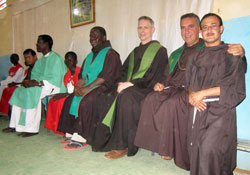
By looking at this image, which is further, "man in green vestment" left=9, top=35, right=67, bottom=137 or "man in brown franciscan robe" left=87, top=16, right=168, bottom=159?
"man in green vestment" left=9, top=35, right=67, bottom=137

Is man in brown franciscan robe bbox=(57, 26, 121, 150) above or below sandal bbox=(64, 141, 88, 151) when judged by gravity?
above

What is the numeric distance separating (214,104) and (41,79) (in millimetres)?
3062

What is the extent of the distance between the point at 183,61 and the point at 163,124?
0.82 m

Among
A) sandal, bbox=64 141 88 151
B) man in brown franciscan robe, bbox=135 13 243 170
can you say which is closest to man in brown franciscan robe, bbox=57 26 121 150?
sandal, bbox=64 141 88 151

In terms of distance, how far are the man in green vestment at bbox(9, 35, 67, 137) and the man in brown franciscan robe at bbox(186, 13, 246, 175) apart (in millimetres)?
2640

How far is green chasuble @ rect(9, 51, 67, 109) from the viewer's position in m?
3.78

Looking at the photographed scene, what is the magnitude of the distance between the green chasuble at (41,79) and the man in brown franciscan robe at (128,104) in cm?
136

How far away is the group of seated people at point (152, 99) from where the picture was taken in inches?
73.7

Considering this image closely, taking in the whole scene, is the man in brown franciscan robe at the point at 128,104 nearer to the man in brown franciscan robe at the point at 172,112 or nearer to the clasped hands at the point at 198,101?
the man in brown franciscan robe at the point at 172,112

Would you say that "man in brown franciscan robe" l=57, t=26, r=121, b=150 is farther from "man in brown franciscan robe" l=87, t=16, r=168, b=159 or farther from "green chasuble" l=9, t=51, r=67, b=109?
"green chasuble" l=9, t=51, r=67, b=109

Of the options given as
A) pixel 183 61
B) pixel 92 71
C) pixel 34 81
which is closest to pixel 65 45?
pixel 34 81

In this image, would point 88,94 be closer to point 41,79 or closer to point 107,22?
point 41,79

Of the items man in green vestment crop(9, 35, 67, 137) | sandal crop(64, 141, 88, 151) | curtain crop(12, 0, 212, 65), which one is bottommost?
sandal crop(64, 141, 88, 151)

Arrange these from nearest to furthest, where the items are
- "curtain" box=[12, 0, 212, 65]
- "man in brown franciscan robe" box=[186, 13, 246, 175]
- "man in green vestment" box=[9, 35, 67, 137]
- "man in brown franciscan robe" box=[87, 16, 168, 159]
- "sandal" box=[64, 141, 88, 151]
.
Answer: "man in brown franciscan robe" box=[186, 13, 246, 175] < "man in brown franciscan robe" box=[87, 16, 168, 159] < "sandal" box=[64, 141, 88, 151] < "curtain" box=[12, 0, 212, 65] < "man in green vestment" box=[9, 35, 67, 137]
